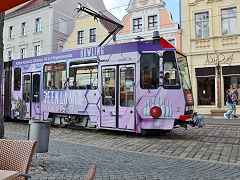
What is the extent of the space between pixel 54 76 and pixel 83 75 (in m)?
1.65

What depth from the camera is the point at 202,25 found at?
18.2m

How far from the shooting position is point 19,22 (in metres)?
29.7

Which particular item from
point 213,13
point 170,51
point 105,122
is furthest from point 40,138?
point 213,13

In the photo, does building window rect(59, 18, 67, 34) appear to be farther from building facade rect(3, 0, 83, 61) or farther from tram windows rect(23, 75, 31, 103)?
tram windows rect(23, 75, 31, 103)

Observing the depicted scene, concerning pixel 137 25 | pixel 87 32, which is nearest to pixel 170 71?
pixel 137 25

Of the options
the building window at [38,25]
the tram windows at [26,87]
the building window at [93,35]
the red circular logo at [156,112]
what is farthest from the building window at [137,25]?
the red circular logo at [156,112]

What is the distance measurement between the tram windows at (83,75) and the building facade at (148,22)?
1210 cm

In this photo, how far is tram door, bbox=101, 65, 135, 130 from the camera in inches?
295

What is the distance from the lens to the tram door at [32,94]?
10328 millimetres

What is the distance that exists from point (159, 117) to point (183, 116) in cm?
72

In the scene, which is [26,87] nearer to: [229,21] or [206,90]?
[206,90]

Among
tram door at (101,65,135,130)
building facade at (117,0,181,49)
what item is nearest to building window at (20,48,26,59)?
building facade at (117,0,181,49)

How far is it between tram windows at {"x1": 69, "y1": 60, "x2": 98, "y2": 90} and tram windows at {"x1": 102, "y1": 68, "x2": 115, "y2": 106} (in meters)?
0.39

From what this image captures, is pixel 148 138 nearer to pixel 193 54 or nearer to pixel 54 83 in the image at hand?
pixel 54 83
